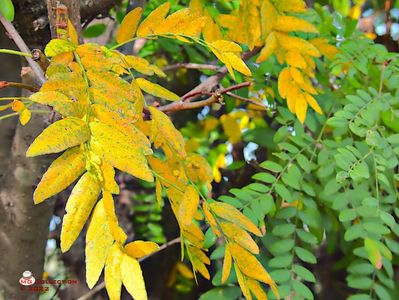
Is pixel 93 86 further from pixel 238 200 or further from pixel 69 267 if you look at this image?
pixel 69 267

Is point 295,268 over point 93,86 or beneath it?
beneath

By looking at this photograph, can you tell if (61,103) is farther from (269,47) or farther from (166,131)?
(269,47)

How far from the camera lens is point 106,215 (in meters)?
0.60

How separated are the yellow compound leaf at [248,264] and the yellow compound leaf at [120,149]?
7.0 inches

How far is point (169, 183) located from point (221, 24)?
383 mm

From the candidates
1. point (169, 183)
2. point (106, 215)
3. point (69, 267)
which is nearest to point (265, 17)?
point (169, 183)

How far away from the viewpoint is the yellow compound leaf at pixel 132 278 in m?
0.57

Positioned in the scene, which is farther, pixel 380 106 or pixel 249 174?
pixel 249 174

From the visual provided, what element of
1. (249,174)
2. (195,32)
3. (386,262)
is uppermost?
(195,32)

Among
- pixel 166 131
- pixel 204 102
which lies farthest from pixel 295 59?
pixel 166 131

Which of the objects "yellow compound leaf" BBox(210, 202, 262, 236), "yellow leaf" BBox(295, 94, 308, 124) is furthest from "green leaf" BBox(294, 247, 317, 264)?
"yellow compound leaf" BBox(210, 202, 262, 236)

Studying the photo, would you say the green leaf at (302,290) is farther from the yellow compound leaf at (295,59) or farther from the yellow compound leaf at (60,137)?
the yellow compound leaf at (60,137)

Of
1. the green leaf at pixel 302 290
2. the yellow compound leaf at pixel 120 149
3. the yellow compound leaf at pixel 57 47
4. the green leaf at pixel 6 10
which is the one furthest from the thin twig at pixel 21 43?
the green leaf at pixel 302 290

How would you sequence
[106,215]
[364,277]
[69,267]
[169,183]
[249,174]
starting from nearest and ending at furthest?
[106,215] < [169,183] < [364,277] < [249,174] < [69,267]
